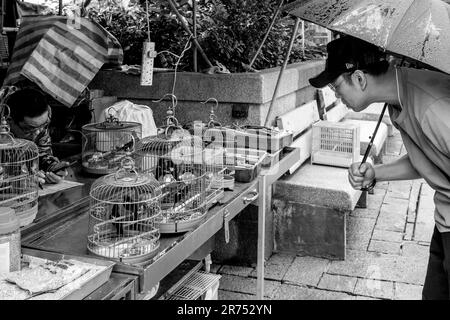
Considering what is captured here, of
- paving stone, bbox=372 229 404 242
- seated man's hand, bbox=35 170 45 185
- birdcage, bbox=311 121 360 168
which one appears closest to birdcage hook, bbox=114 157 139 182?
seated man's hand, bbox=35 170 45 185

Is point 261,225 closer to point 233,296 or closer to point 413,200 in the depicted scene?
point 233,296

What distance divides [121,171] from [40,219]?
1.92 feet

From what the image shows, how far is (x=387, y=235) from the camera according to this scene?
221 inches

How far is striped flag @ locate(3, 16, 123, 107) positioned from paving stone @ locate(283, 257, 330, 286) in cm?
256

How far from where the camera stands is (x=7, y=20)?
23.2ft

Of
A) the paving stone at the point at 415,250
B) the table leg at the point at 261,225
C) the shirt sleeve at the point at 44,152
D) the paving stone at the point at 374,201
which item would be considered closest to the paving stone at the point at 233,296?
the table leg at the point at 261,225

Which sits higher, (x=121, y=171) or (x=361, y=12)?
(x=361, y=12)

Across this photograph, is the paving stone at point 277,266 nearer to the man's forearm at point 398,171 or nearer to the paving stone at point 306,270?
the paving stone at point 306,270

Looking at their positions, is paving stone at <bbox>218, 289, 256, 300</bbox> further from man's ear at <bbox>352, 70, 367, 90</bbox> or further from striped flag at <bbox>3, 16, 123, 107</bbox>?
man's ear at <bbox>352, 70, 367, 90</bbox>

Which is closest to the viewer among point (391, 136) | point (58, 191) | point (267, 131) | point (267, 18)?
point (58, 191)
